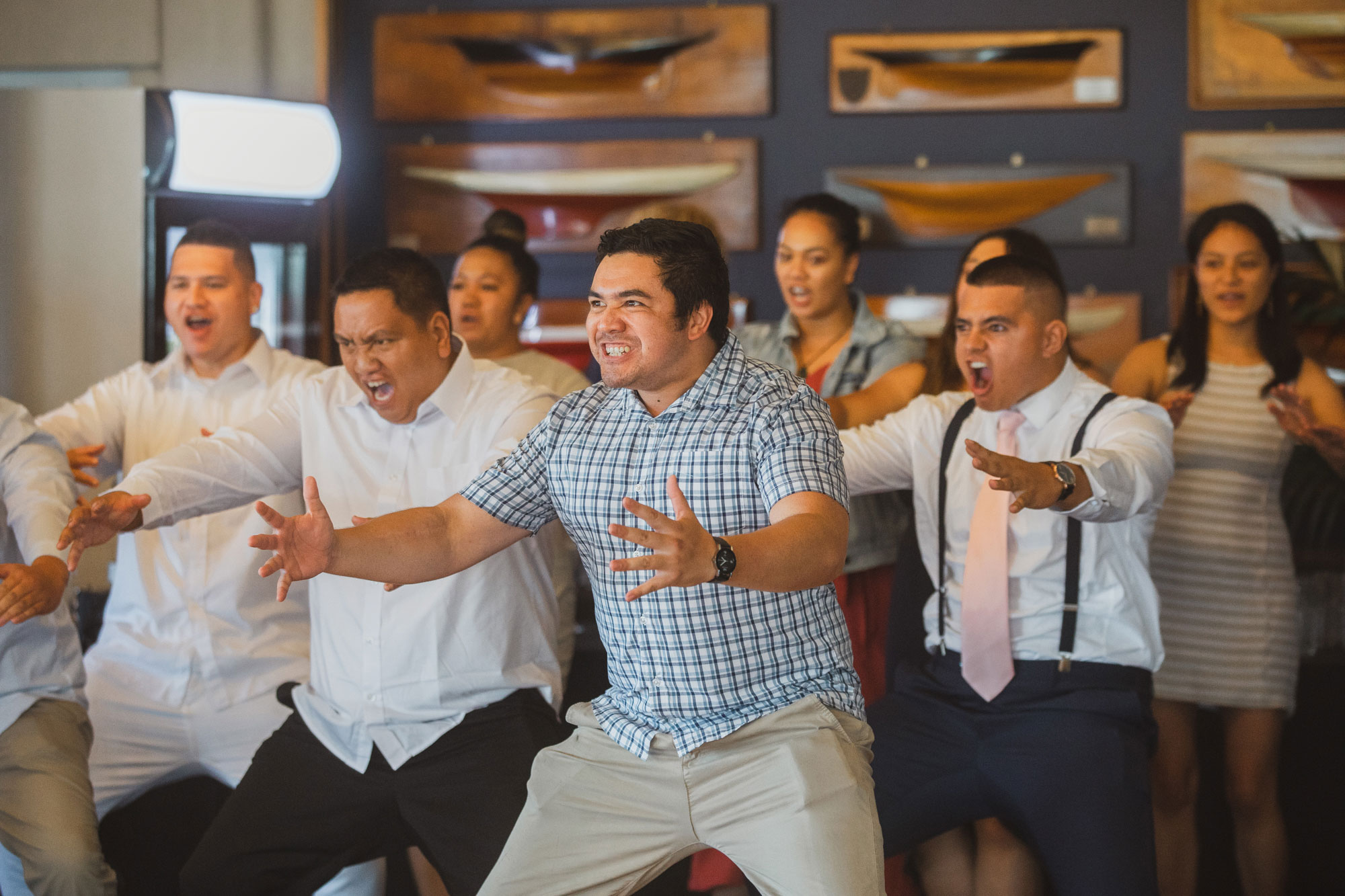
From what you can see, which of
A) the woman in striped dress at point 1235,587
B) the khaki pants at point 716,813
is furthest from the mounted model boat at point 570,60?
the khaki pants at point 716,813

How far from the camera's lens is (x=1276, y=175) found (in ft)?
14.9

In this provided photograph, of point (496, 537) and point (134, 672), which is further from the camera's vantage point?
point (134, 672)

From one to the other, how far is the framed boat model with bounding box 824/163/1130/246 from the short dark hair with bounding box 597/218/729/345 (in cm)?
270

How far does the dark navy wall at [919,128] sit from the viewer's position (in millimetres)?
4621

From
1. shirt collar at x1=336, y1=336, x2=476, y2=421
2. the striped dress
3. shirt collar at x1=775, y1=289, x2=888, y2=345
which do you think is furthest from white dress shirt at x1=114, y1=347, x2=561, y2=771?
the striped dress

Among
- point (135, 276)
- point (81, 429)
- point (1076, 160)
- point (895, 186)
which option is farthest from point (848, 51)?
point (81, 429)

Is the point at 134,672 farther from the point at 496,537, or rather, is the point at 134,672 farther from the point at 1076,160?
the point at 1076,160

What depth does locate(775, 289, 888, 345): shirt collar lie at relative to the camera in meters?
3.15

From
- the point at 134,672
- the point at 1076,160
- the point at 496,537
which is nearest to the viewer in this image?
the point at 496,537

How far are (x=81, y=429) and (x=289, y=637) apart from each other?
730 millimetres

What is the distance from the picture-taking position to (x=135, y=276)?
428 centimetres

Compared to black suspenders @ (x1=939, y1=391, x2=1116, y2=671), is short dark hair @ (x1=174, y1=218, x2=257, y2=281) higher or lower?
higher

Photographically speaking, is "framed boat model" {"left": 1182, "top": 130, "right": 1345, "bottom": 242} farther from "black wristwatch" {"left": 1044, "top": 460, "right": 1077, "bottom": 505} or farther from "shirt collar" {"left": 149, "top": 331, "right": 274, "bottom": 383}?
"shirt collar" {"left": 149, "top": 331, "right": 274, "bottom": 383}

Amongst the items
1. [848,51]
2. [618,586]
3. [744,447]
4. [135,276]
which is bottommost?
[618,586]
